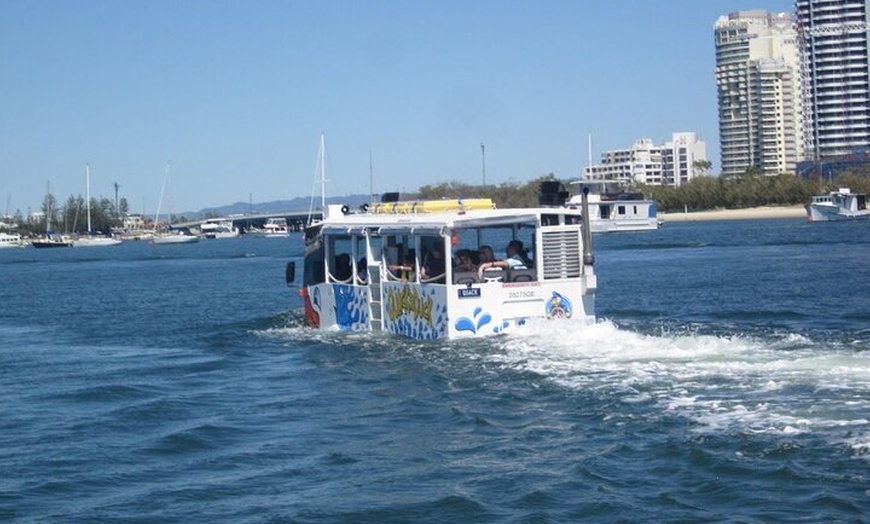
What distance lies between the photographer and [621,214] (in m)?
125

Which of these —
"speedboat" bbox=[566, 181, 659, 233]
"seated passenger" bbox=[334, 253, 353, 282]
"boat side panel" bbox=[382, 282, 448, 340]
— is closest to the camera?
"boat side panel" bbox=[382, 282, 448, 340]

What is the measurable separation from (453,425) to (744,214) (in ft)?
491

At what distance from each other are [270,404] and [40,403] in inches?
153

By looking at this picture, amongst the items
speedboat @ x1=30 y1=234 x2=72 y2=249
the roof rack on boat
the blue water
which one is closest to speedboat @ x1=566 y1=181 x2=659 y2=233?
speedboat @ x1=30 y1=234 x2=72 y2=249

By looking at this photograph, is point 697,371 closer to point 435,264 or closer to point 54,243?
point 435,264

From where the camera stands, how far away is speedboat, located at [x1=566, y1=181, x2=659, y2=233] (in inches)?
4852

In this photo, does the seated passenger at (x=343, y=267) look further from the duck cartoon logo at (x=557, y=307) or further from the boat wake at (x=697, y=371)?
the duck cartoon logo at (x=557, y=307)

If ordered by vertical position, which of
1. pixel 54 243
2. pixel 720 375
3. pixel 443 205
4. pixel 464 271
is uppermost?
pixel 443 205

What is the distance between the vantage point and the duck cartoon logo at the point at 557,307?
23.1m

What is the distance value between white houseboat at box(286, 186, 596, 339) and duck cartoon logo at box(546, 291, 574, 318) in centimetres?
2

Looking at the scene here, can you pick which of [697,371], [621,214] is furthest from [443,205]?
[621,214]

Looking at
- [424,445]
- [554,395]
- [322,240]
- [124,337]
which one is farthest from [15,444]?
[124,337]

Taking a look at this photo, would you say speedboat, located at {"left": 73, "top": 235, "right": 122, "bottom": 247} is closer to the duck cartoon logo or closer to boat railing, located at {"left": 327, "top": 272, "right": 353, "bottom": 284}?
boat railing, located at {"left": 327, "top": 272, "right": 353, "bottom": 284}

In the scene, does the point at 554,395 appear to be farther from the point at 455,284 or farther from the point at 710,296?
the point at 710,296
